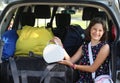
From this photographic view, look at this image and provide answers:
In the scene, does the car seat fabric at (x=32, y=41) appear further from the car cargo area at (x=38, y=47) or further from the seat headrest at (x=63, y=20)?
the seat headrest at (x=63, y=20)

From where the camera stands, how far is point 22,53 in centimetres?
454

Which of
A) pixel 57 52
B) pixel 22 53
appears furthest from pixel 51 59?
pixel 22 53

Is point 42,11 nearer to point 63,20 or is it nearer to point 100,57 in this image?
point 63,20

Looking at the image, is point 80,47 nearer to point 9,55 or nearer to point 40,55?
point 40,55

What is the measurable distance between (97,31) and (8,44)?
0.90 metres

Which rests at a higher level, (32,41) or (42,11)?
(42,11)

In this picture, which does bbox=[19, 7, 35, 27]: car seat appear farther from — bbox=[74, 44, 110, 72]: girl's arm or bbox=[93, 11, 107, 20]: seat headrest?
bbox=[74, 44, 110, 72]: girl's arm

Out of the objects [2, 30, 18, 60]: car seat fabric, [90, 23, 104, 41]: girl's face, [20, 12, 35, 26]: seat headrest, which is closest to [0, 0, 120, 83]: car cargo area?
[2, 30, 18, 60]: car seat fabric

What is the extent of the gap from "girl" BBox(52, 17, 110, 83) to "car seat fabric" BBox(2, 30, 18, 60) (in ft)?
1.42

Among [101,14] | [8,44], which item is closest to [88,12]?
[101,14]

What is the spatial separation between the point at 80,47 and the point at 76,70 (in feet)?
0.86

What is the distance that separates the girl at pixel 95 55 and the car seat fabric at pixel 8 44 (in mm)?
432

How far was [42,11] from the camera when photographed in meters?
5.74

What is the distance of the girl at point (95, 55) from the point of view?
167 inches
